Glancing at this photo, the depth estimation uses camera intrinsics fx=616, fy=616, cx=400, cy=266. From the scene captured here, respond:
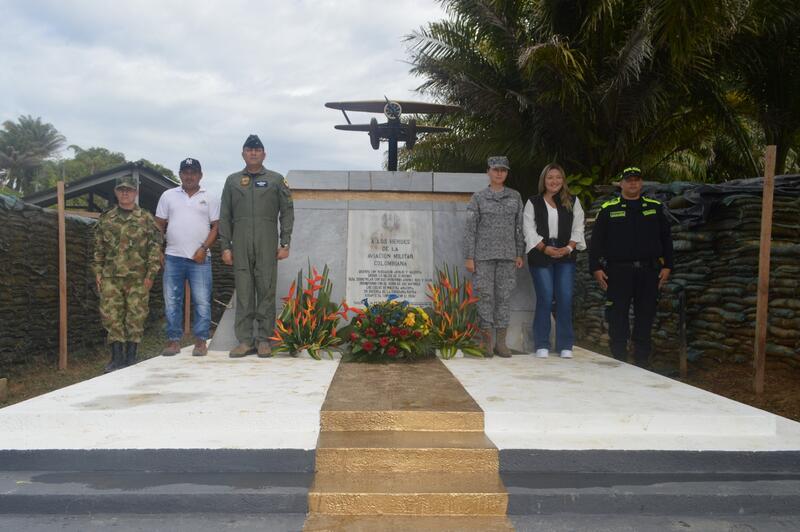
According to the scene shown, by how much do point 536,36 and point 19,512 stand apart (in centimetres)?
967

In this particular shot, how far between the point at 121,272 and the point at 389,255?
2.41 metres

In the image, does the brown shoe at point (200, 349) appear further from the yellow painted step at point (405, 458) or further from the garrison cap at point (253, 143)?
the yellow painted step at point (405, 458)

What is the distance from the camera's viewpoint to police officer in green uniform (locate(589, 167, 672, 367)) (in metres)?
5.20

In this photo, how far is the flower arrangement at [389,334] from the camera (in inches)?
194

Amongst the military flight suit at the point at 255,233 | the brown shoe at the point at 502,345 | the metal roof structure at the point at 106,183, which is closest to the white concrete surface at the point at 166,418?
the military flight suit at the point at 255,233

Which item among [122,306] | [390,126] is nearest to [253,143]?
[122,306]

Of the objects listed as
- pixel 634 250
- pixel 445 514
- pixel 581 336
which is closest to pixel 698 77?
pixel 581 336

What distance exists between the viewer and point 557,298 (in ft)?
17.9

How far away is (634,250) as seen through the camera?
5.18 meters

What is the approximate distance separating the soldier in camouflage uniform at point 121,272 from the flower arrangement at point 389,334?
191 centimetres

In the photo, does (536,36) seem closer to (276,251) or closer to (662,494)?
(276,251)

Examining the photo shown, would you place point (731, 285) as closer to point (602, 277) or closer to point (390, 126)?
point (602, 277)

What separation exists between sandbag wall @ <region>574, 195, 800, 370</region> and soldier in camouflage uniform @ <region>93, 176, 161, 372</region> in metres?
5.65

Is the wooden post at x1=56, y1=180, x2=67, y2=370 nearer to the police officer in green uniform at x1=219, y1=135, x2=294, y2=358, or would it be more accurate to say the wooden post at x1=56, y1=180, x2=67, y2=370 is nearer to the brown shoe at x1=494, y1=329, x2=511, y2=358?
the police officer in green uniform at x1=219, y1=135, x2=294, y2=358
